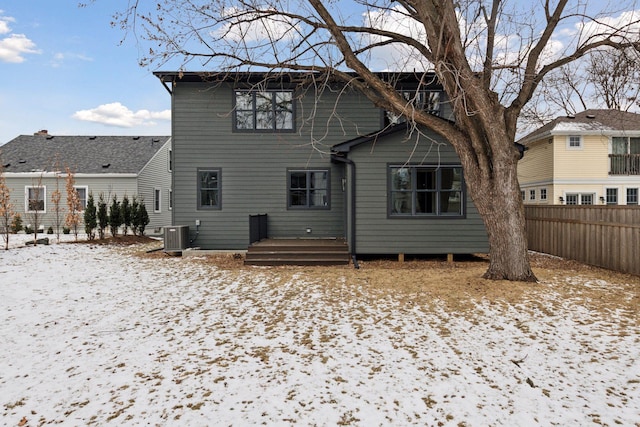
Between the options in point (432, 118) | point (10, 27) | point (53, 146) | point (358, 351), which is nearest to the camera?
point (358, 351)

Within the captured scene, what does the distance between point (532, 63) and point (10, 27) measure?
17.1 m

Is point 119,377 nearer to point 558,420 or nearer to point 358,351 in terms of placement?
point 358,351

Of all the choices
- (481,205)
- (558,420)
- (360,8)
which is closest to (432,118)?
(481,205)

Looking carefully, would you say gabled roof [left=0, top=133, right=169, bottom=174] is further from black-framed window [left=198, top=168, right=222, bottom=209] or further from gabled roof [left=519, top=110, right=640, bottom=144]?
gabled roof [left=519, top=110, right=640, bottom=144]

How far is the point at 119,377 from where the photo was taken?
10.8 feet

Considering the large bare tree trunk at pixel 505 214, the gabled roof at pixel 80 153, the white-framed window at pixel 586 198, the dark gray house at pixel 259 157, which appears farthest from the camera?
the gabled roof at pixel 80 153

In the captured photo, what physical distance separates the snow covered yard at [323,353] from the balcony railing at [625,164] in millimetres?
14633

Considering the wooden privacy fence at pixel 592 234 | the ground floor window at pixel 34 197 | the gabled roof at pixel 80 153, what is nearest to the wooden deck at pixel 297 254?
the wooden privacy fence at pixel 592 234

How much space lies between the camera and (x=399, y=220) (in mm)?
9852

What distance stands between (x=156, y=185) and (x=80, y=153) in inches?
191

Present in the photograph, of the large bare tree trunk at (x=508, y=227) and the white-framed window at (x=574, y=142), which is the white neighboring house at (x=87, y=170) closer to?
the large bare tree trunk at (x=508, y=227)

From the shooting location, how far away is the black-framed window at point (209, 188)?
11.7 meters

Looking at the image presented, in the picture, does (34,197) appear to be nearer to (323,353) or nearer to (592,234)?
(323,353)

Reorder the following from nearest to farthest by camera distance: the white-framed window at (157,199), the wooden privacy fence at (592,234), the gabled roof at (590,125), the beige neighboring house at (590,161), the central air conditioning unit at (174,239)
A: the wooden privacy fence at (592,234) → the central air conditioning unit at (174,239) → the gabled roof at (590,125) → the beige neighboring house at (590,161) → the white-framed window at (157,199)
